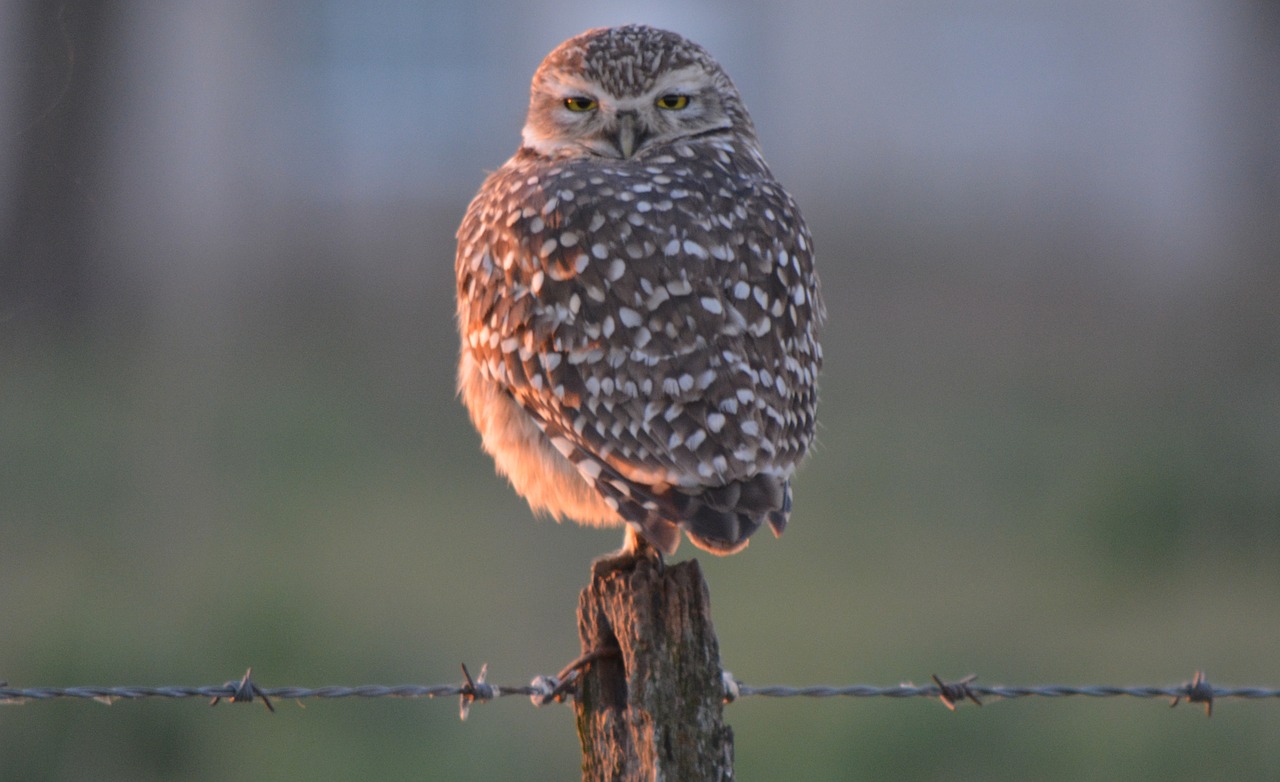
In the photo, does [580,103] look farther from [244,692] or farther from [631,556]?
[244,692]

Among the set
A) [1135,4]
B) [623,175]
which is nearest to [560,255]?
[623,175]

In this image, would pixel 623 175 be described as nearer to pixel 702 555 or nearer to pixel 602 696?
pixel 602 696

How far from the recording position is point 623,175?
3912mm

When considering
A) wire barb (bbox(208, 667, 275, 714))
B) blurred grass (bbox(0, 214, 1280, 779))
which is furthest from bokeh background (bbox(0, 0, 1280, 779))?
wire barb (bbox(208, 667, 275, 714))

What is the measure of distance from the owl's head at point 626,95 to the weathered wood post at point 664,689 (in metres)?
1.77

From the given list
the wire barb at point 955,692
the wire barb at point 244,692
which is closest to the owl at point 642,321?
the wire barb at point 955,692

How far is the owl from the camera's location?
339cm

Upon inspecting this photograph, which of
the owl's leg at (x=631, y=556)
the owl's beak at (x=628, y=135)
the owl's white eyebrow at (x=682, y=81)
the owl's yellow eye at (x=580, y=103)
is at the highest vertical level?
the owl's white eyebrow at (x=682, y=81)

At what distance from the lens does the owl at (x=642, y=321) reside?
3.39 meters

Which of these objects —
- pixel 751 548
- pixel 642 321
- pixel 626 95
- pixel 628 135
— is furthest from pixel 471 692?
pixel 751 548

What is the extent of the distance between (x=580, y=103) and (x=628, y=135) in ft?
0.69

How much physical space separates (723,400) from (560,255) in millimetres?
613

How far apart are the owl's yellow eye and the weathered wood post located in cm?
187

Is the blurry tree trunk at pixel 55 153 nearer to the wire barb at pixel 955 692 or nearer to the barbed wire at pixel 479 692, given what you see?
the barbed wire at pixel 479 692
